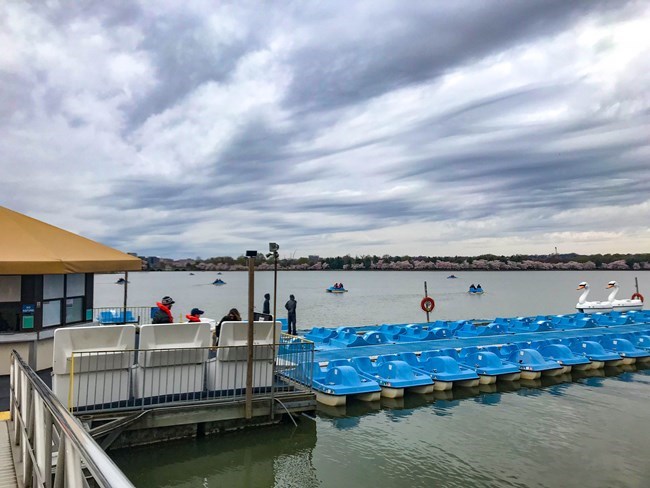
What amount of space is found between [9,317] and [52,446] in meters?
6.97

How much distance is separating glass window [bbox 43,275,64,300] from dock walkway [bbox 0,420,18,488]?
4.15 metres

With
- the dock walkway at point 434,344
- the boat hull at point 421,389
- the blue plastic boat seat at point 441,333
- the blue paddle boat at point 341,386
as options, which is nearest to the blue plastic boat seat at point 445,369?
the boat hull at point 421,389

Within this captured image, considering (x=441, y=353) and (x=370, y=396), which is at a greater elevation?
(x=441, y=353)

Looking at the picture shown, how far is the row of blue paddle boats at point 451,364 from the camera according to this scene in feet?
46.6

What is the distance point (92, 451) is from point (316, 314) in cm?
5155

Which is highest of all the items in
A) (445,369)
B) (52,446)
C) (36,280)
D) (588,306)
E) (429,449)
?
(36,280)

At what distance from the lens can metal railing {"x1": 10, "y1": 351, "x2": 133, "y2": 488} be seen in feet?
7.14

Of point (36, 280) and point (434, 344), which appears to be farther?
point (434, 344)

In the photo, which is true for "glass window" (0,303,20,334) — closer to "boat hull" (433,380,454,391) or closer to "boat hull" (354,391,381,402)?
"boat hull" (354,391,381,402)

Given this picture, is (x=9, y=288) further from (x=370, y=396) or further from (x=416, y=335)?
(x=416, y=335)

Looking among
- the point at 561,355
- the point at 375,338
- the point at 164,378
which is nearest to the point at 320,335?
the point at 375,338

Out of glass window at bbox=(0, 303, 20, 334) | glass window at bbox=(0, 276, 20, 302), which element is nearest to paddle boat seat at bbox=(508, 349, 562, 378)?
glass window at bbox=(0, 303, 20, 334)

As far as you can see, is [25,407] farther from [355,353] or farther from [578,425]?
[355,353]

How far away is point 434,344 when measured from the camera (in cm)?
2158
